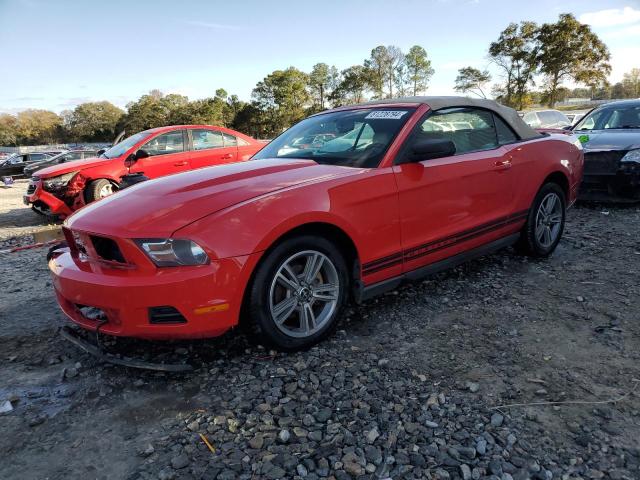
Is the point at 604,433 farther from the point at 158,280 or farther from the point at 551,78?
the point at 551,78

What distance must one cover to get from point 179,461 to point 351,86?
74.4 m

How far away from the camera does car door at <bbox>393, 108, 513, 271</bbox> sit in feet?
10.7

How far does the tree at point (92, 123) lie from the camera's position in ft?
312

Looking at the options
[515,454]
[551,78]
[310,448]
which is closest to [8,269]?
[310,448]

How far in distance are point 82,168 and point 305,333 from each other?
22.0 ft

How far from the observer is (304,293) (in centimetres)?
284

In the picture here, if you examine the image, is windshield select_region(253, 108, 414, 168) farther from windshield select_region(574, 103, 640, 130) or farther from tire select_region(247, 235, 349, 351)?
windshield select_region(574, 103, 640, 130)

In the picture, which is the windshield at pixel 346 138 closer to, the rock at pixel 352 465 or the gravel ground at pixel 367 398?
the gravel ground at pixel 367 398

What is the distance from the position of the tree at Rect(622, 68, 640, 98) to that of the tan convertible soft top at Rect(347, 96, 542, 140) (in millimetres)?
72009

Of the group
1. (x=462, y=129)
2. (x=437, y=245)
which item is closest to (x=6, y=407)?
(x=437, y=245)

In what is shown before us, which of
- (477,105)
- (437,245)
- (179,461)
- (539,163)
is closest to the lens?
(179,461)

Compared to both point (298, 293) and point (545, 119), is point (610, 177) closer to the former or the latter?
point (298, 293)

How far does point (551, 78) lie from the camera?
1682 inches

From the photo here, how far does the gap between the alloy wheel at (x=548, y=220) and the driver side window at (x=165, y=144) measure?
21.0 feet
